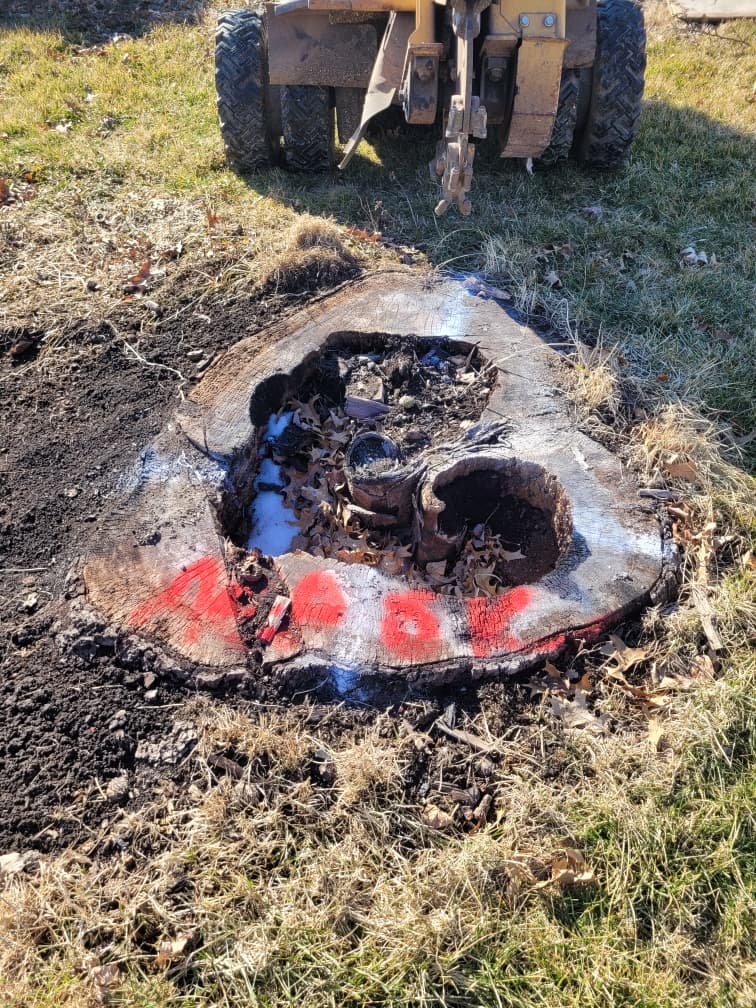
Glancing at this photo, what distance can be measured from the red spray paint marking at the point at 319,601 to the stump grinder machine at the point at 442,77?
2.36 metres

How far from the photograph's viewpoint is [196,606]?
9.24 feet

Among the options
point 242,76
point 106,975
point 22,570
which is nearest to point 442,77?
point 242,76

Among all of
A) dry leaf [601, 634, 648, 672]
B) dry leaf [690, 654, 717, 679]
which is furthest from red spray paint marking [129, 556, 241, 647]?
dry leaf [690, 654, 717, 679]

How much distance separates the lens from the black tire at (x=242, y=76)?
17.9 feet

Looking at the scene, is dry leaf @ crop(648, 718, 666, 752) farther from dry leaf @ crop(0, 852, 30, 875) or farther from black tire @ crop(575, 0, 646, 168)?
black tire @ crop(575, 0, 646, 168)

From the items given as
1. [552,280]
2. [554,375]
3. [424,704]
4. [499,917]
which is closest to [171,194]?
[552,280]

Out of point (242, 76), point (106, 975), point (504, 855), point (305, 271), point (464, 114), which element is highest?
point (464, 114)

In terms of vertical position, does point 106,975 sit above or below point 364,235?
below

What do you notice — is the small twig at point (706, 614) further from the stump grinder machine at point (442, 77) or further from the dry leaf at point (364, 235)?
the dry leaf at point (364, 235)

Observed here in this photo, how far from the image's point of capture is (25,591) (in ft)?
9.96

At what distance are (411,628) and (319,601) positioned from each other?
389mm

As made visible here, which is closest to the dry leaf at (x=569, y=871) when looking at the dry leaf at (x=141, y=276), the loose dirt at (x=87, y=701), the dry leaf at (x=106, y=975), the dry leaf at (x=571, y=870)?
the dry leaf at (x=571, y=870)

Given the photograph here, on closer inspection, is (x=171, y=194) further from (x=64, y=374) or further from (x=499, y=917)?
(x=499, y=917)

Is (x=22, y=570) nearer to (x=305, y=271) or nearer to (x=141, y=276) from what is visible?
(x=141, y=276)
